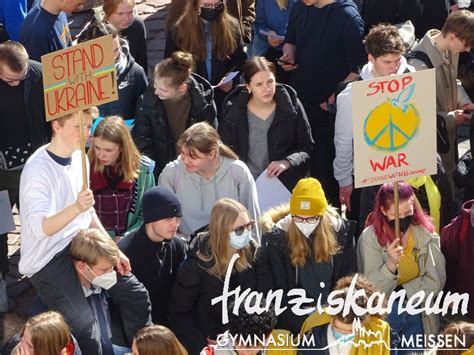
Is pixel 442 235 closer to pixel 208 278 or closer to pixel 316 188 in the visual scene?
pixel 316 188

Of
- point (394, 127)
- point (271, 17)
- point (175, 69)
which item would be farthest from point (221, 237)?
point (271, 17)

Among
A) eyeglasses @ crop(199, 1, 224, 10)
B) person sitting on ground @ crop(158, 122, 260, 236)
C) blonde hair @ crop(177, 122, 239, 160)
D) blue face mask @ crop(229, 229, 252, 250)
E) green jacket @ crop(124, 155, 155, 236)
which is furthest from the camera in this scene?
eyeglasses @ crop(199, 1, 224, 10)

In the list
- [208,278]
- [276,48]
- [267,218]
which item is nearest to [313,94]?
[276,48]

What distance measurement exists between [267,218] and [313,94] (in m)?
1.92

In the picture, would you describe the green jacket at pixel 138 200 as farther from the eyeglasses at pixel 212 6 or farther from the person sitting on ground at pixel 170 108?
→ the eyeglasses at pixel 212 6

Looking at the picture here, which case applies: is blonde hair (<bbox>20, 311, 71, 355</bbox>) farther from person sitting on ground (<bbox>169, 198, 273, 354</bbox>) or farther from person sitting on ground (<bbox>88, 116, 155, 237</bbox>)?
person sitting on ground (<bbox>88, 116, 155, 237</bbox>)

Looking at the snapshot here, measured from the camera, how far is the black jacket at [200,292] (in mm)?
7992

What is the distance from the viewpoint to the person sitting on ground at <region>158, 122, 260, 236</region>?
8.66 m

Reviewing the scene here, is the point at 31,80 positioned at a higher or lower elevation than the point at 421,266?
higher

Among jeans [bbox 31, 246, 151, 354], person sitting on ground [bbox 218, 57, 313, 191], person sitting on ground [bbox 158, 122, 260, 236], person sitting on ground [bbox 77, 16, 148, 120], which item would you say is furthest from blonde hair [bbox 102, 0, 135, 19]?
jeans [bbox 31, 246, 151, 354]

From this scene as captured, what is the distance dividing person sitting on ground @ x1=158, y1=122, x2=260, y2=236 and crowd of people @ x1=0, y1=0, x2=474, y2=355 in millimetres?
11

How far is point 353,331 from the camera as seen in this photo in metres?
7.28

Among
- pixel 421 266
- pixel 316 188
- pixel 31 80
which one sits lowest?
pixel 421 266

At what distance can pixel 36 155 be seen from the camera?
25.0 ft
